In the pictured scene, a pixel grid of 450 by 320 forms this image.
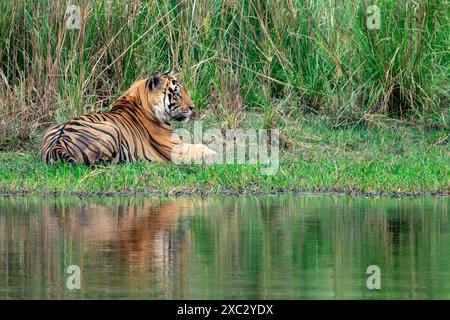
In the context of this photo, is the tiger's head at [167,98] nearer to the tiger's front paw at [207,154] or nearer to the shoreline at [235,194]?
the tiger's front paw at [207,154]

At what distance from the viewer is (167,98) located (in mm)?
13133

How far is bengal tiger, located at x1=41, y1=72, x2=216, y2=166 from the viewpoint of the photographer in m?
12.3

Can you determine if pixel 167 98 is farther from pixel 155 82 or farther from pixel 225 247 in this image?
pixel 225 247

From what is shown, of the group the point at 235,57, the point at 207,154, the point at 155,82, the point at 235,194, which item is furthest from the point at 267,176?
the point at 235,57

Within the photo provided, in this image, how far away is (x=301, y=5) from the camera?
15422 millimetres

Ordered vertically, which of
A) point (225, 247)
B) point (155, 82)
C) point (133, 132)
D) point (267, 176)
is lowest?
point (225, 247)

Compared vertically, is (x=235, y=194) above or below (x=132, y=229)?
above

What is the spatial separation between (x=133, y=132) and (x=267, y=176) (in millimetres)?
1995

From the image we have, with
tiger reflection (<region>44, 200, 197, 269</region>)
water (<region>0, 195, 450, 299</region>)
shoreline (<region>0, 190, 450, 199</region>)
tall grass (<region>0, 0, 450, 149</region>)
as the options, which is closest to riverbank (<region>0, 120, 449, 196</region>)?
shoreline (<region>0, 190, 450, 199</region>)

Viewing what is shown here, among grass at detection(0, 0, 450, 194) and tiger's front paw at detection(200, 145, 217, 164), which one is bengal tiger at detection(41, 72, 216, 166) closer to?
tiger's front paw at detection(200, 145, 217, 164)

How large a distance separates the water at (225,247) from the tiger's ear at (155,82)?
2.70m

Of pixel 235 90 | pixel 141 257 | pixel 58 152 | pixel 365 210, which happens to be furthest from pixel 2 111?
pixel 141 257

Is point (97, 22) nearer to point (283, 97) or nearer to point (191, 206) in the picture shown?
point (283, 97)

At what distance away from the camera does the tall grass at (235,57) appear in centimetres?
1384
